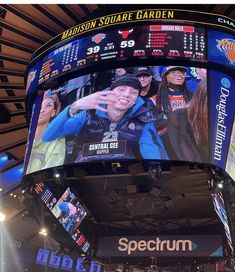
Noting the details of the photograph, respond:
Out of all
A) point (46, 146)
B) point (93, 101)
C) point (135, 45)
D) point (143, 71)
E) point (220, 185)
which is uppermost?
point (135, 45)

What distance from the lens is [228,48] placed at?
4488 millimetres

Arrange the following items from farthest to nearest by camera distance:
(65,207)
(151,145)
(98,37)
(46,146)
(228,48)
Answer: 1. (65,207)
2. (98,37)
3. (228,48)
4. (46,146)
5. (151,145)

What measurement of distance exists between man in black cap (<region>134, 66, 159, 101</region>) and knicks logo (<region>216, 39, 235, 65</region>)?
2.64 feet

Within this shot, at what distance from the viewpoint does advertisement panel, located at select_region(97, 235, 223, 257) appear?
19.4 ft

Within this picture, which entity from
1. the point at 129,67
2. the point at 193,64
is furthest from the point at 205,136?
the point at 129,67

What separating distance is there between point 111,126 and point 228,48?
1588 millimetres

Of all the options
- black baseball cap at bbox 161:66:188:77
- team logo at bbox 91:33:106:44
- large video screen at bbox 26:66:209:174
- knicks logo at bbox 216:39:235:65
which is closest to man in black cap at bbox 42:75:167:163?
large video screen at bbox 26:66:209:174

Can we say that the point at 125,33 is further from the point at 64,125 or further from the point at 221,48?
the point at 64,125

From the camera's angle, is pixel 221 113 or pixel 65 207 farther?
pixel 65 207

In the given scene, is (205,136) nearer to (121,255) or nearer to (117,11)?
(117,11)

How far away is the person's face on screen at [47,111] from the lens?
457 cm

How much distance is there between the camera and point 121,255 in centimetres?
611

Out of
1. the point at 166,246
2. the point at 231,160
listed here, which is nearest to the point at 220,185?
the point at 231,160

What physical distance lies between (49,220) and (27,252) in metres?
8.69
